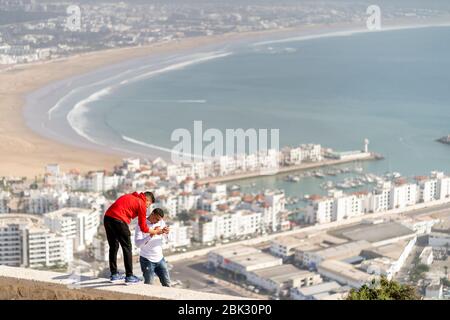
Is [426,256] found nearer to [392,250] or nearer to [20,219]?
[392,250]

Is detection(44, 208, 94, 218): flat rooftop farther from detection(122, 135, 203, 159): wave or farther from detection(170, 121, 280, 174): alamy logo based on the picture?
detection(122, 135, 203, 159): wave

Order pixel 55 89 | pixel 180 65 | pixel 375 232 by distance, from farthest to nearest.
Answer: pixel 180 65
pixel 55 89
pixel 375 232

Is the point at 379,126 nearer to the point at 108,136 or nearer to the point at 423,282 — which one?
the point at 108,136

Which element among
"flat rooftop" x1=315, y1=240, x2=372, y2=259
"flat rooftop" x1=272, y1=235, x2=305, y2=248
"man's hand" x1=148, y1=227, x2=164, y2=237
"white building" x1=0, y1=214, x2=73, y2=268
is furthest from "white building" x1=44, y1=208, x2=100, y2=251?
"man's hand" x1=148, y1=227, x2=164, y2=237

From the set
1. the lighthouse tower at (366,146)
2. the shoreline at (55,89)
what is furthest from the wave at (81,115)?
the lighthouse tower at (366,146)

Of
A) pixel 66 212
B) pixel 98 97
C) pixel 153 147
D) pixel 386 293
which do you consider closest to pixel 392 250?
pixel 66 212

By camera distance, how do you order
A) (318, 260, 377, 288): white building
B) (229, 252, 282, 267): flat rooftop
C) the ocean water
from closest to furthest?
(318, 260, 377, 288): white building, (229, 252, 282, 267): flat rooftop, the ocean water
